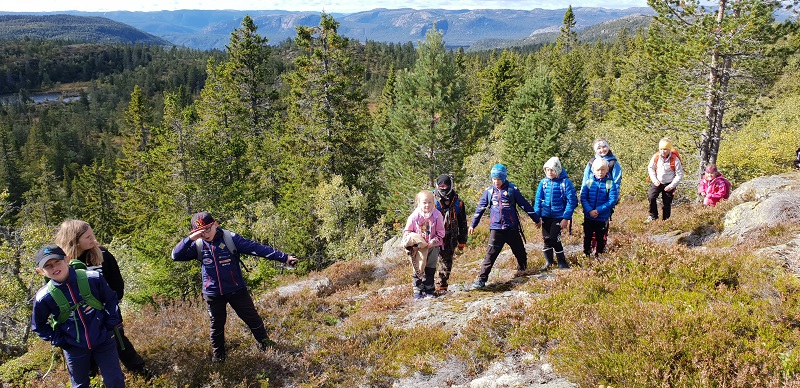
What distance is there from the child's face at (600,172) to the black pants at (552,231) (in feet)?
3.49

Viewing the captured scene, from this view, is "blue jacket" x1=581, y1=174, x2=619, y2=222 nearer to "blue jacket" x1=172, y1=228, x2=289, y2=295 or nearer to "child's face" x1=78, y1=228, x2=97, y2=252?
"blue jacket" x1=172, y1=228, x2=289, y2=295

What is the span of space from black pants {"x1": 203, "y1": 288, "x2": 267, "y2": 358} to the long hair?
1.51 metres

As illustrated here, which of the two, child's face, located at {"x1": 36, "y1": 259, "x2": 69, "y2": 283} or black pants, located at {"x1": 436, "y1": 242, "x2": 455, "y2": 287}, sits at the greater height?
child's face, located at {"x1": 36, "y1": 259, "x2": 69, "y2": 283}

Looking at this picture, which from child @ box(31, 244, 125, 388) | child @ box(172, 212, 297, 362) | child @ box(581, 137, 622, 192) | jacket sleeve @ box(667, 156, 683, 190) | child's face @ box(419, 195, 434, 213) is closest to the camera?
child @ box(31, 244, 125, 388)

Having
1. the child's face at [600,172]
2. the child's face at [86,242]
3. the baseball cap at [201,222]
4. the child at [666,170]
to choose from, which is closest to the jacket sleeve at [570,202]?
the child's face at [600,172]

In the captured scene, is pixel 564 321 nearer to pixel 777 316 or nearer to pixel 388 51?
pixel 777 316

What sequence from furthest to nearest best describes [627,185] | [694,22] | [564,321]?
[627,185] < [694,22] < [564,321]

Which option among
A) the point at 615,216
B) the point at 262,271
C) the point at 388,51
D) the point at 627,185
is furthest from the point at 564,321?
the point at 388,51

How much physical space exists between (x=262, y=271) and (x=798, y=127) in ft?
94.6

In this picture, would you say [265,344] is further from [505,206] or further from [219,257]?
[505,206]

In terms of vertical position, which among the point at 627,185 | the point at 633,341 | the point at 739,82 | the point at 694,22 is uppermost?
the point at 694,22

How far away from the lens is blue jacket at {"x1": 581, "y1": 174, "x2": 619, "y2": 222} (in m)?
7.76

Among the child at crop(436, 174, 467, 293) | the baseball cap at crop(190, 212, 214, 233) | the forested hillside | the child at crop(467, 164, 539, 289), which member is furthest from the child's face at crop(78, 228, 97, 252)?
the child at crop(467, 164, 539, 289)

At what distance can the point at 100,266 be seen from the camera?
17.7 ft
